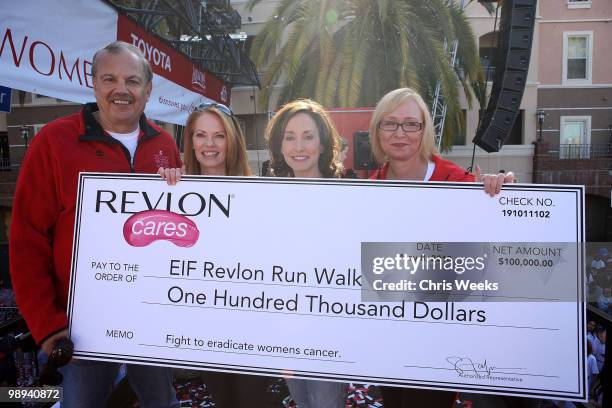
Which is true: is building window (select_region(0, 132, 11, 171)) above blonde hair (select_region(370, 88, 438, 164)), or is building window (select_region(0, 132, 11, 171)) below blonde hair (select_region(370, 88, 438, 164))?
above

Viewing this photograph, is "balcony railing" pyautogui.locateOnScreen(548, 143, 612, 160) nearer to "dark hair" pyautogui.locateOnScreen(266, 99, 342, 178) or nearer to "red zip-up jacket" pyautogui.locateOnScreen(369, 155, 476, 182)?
"red zip-up jacket" pyautogui.locateOnScreen(369, 155, 476, 182)

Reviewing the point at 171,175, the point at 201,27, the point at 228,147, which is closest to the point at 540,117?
the point at 201,27

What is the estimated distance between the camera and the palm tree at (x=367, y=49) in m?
10.4

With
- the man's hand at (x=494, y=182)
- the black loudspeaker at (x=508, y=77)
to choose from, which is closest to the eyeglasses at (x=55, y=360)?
the man's hand at (x=494, y=182)

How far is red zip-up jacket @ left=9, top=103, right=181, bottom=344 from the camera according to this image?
1827 millimetres

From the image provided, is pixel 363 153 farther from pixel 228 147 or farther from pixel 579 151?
pixel 579 151

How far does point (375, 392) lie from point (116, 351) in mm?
2003

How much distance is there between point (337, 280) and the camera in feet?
6.02

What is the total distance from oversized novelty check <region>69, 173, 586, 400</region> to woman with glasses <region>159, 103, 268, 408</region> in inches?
6.3

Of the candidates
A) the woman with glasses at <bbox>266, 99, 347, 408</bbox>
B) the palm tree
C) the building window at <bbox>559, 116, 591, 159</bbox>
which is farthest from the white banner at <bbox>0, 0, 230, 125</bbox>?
the building window at <bbox>559, 116, 591, 159</bbox>

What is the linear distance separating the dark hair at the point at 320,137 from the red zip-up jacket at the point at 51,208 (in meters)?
0.74

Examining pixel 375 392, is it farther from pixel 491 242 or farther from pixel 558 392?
pixel 491 242

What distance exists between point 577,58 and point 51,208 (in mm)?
22291

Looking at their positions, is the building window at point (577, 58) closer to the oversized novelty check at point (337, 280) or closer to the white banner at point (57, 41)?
the white banner at point (57, 41)
